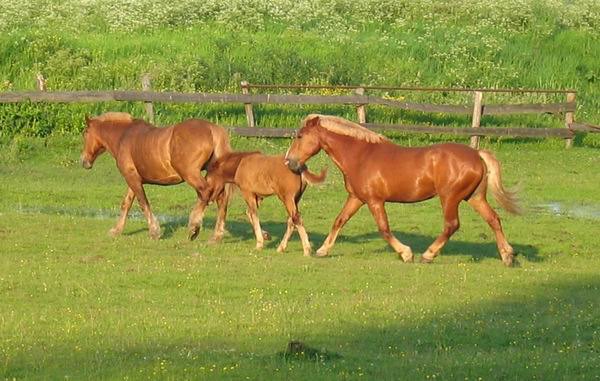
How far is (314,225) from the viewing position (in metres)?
21.6

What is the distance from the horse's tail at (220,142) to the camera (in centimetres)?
1917

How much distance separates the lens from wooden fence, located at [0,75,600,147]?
29.7m

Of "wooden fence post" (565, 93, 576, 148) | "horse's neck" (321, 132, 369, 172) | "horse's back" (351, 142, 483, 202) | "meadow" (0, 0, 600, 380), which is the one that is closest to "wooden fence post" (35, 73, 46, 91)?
"meadow" (0, 0, 600, 380)

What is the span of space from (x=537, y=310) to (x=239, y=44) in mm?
24861

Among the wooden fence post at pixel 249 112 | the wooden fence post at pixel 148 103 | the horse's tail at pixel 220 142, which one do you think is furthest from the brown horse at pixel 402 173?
the wooden fence post at pixel 249 112

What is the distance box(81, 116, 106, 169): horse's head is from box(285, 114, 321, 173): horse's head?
12.9ft

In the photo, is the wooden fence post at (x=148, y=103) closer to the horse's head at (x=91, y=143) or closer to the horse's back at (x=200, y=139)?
the horse's head at (x=91, y=143)

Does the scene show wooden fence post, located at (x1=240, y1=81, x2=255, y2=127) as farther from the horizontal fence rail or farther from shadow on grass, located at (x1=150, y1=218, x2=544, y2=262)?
shadow on grass, located at (x1=150, y1=218, x2=544, y2=262)

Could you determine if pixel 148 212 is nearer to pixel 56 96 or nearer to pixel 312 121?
pixel 312 121

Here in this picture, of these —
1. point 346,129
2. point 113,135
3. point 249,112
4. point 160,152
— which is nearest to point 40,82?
point 249,112

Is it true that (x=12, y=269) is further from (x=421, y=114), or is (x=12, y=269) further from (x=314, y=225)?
(x=421, y=114)

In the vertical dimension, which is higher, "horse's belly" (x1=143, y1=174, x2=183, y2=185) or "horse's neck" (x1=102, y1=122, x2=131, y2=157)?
"horse's neck" (x1=102, y1=122, x2=131, y2=157)

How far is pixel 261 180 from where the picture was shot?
61.3 ft

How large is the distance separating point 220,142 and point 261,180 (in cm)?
98
